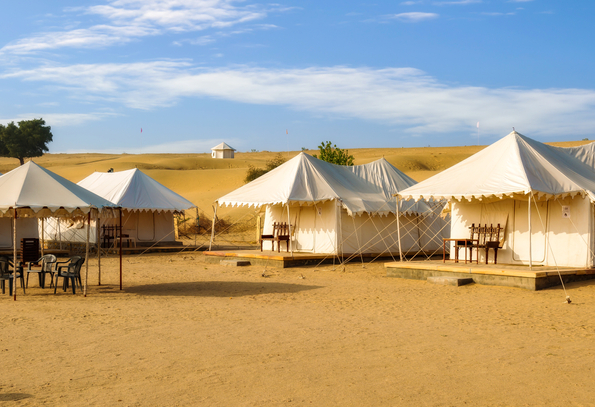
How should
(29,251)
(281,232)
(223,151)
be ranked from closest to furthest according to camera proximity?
(29,251) < (281,232) < (223,151)

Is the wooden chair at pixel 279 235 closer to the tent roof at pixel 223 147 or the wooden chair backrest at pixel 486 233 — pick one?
the wooden chair backrest at pixel 486 233

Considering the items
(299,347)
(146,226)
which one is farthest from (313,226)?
(299,347)

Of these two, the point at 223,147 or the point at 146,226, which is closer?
the point at 146,226

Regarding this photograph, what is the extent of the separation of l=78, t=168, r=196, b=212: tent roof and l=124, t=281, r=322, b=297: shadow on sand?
9694mm

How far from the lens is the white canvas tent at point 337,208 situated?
1842cm

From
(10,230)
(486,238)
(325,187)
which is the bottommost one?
(486,238)

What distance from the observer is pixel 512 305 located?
10539mm

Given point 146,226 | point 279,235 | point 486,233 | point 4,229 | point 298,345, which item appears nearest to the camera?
point 298,345

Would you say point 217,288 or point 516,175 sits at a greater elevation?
point 516,175

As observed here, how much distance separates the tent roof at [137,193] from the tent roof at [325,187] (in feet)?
15.5

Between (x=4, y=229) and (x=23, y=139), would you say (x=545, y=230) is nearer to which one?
(x=4, y=229)

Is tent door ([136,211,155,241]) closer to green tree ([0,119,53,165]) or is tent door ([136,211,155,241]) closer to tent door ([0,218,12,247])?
tent door ([0,218,12,247])

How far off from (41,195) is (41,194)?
55mm

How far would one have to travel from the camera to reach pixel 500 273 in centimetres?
1284
